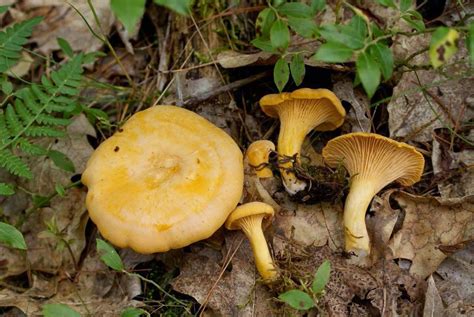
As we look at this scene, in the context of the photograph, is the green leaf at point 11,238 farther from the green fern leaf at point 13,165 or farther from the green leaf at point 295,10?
the green leaf at point 295,10

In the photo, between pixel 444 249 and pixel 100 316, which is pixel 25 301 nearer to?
pixel 100 316

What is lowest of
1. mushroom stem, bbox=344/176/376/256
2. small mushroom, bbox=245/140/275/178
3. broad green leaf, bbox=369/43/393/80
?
mushroom stem, bbox=344/176/376/256

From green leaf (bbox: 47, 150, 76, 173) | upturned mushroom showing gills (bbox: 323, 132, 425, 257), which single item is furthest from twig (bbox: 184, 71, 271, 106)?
green leaf (bbox: 47, 150, 76, 173)

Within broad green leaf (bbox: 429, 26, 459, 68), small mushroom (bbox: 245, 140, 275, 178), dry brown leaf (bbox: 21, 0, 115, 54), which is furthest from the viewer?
dry brown leaf (bbox: 21, 0, 115, 54)

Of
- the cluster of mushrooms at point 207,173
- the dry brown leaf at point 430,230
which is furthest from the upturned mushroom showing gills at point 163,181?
the dry brown leaf at point 430,230

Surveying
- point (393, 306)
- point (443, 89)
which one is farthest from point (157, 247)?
point (443, 89)

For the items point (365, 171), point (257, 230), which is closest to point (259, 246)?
point (257, 230)

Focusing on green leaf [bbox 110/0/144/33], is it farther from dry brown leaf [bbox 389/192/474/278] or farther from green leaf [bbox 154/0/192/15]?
dry brown leaf [bbox 389/192/474/278]
